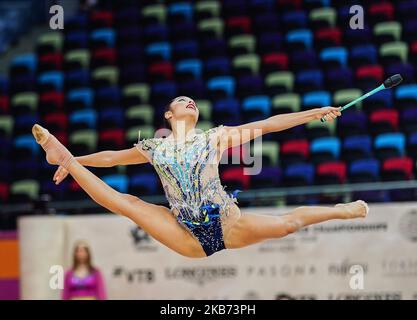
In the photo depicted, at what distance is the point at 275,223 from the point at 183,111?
94 centimetres

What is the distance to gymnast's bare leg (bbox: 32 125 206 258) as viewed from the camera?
17.8ft

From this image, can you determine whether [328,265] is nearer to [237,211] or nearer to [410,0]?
[237,211]

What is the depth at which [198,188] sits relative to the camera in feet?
17.9

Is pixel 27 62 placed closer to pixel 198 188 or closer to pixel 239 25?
pixel 239 25

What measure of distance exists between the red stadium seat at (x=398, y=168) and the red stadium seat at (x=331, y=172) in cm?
42

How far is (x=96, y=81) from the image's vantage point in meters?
10.4

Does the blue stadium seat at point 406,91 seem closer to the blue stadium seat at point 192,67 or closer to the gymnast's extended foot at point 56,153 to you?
the blue stadium seat at point 192,67

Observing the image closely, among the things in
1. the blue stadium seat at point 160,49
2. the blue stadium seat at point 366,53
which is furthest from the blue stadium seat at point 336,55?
the blue stadium seat at point 160,49

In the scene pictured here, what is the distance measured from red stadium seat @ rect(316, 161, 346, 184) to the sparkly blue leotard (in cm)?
310

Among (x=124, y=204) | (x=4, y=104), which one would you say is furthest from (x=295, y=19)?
(x=124, y=204)

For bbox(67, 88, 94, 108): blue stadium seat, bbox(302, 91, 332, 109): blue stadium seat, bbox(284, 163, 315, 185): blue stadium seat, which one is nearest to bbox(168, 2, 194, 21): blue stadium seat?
bbox(67, 88, 94, 108): blue stadium seat

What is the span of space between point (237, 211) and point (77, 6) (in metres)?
8.03

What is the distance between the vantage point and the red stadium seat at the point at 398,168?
8.20 m

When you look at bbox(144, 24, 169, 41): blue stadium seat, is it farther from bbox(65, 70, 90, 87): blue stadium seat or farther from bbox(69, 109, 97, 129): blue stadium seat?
bbox(69, 109, 97, 129): blue stadium seat
